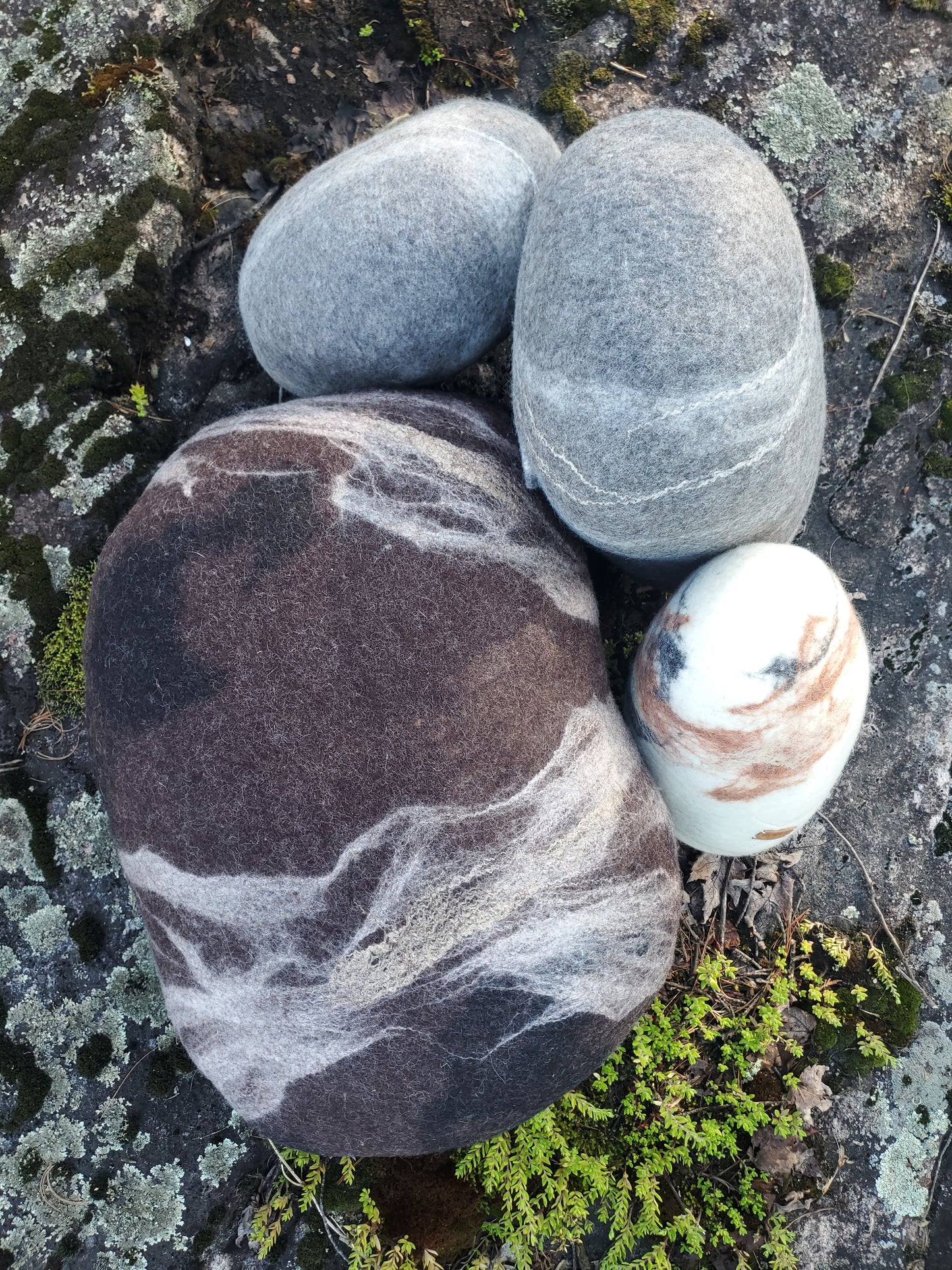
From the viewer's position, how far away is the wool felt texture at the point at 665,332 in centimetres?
112

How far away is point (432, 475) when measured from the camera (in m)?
1.40

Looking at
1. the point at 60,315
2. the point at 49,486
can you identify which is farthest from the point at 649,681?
the point at 60,315

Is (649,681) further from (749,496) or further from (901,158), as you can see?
(901,158)

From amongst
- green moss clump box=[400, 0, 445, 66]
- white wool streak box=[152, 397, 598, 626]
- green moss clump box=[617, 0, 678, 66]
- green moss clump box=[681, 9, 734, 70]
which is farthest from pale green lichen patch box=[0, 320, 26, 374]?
green moss clump box=[681, 9, 734, 70]

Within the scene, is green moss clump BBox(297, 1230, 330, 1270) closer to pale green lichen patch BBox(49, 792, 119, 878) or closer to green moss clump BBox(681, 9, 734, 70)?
pale green lichen patch BBox(49, 792, 119, 878)

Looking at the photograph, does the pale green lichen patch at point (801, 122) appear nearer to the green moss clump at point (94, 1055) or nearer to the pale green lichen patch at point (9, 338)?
the pale green lichen patch at point (9, 338)

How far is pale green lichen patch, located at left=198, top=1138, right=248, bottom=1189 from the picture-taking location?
73.2 inches

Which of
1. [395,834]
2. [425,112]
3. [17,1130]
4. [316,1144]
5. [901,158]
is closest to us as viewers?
[395,834]

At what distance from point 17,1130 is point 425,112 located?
7.97ft

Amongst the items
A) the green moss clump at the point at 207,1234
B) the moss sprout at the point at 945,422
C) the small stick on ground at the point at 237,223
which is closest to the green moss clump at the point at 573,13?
the small stick on ground at the point at 237,223

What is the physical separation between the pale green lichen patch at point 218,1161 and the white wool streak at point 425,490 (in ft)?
4.97

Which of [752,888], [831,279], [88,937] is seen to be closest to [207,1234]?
[88,937]

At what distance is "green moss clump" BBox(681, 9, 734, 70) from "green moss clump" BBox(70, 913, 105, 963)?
2545 millimetres

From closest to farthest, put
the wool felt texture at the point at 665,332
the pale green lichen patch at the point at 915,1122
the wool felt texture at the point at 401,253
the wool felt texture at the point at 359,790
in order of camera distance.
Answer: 1. the wool felt texture at the point at 665,332
2. the wool felt texture at the point at 359,790
3. the wool felt texture at the point at 401,253
4. the pale green lichen patch at the point at 915,1122
